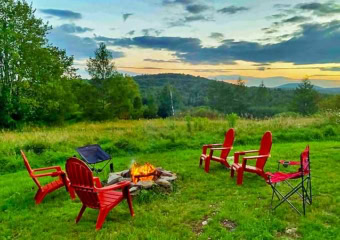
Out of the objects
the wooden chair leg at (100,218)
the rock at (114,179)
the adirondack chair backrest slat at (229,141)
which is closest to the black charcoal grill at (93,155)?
the rock at (114,179)

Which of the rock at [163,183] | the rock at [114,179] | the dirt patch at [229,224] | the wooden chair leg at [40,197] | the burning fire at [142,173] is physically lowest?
the wooden chair leg at [40,197]

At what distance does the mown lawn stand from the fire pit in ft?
0.62

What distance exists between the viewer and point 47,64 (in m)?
24.9

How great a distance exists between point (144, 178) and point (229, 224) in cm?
212

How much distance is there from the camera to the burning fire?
227 inches

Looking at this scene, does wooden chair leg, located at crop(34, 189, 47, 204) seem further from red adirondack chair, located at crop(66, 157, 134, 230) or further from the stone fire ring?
red adirondack chair, located at crop(66, 157, 134, 230)

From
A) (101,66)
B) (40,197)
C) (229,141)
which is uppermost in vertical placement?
(101,66)

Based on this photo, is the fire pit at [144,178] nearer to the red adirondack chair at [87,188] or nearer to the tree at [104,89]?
the red adirondack chair at [87,188]

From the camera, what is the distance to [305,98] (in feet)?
172

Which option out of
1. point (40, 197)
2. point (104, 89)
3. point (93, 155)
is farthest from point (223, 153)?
point (104, 89)

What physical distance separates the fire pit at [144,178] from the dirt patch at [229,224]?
1586mm

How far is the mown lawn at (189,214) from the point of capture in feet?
13.0

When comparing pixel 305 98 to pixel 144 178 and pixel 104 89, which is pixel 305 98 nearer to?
pixel 104 89

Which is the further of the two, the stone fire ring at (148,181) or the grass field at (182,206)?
the stone fire ring at (148,181)
